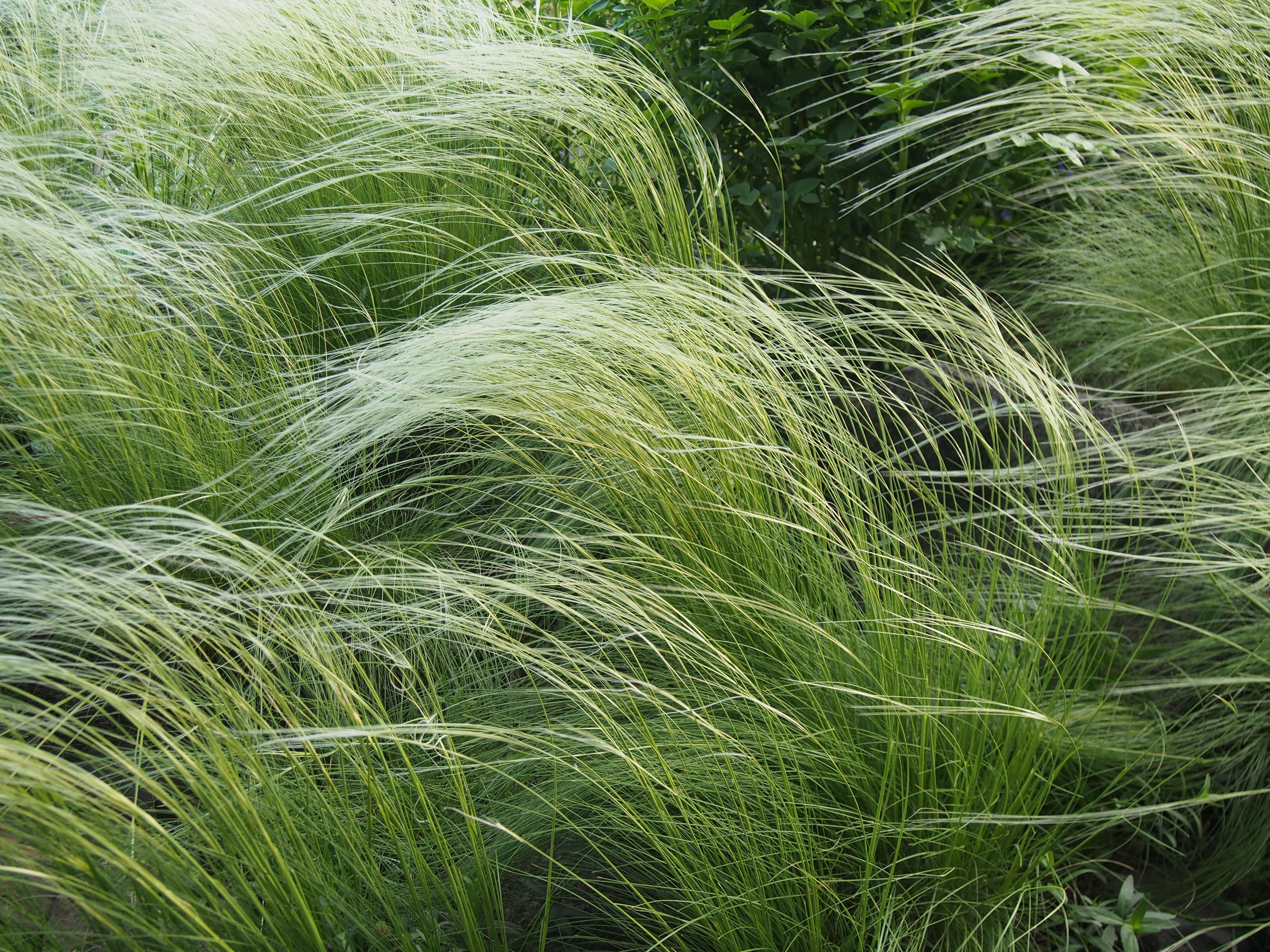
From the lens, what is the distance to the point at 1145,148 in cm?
240

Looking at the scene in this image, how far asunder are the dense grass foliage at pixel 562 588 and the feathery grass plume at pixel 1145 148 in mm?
54

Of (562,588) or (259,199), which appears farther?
(259,199)

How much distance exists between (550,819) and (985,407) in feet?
Answer: 2.78

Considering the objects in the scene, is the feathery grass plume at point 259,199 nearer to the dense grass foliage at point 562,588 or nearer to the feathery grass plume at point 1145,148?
the dense grass foliage at point 562,588

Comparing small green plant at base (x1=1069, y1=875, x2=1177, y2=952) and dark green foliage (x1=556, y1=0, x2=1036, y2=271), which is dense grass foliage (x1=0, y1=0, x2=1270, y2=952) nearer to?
small green plant at base (x1=1069, y1=875, x2=1177, y2=952)

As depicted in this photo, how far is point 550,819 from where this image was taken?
4.52ft

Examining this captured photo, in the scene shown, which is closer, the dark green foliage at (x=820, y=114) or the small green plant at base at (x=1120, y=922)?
the small green plant at base at (x=1120, y=922)

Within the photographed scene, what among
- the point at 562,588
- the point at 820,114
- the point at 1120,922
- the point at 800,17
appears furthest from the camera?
the point at 820,114

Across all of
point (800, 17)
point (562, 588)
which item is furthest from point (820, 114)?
point (562, 588)

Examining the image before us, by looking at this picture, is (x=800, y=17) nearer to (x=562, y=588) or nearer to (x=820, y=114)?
(x=820, y=114)

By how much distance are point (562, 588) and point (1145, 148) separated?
68.2 inches

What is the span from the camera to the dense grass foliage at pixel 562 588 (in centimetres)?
117

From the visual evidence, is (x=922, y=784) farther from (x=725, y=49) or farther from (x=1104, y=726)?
(x=725, y=49)

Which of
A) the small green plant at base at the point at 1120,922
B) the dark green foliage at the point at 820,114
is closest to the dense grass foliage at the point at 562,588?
the small green plant at base at the point at 1120,922
